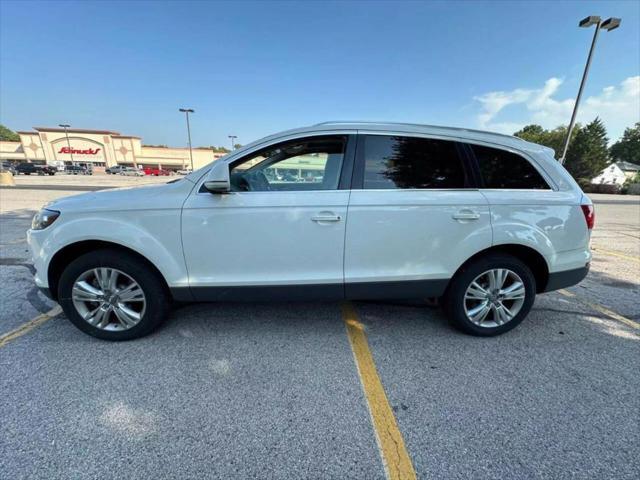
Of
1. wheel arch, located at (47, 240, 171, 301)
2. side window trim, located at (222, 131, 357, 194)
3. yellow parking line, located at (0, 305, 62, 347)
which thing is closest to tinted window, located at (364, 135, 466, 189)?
side window trim, located at (222, 131, 357, 194)

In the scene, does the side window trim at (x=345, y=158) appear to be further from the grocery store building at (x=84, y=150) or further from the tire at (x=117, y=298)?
the grocery store building at (x=84, y=150)

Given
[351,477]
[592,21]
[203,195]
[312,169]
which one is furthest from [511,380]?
[592,21]

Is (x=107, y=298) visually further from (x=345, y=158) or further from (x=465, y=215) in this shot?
(x=465, y=215)

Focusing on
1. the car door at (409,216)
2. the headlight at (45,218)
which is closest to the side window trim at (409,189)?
the car door at (409,216)

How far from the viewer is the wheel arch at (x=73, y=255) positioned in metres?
2.61

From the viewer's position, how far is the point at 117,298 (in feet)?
8.76

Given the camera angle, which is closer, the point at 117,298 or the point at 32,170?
the point at 117,298

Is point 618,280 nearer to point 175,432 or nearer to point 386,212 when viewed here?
point 386,212

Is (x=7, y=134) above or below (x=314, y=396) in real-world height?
above

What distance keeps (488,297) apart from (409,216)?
1126 mm

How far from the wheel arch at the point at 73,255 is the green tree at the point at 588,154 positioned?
166 ft

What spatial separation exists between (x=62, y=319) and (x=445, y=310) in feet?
12.4

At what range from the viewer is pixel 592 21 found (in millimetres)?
11586

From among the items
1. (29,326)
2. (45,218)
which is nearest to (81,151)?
(29,326)
